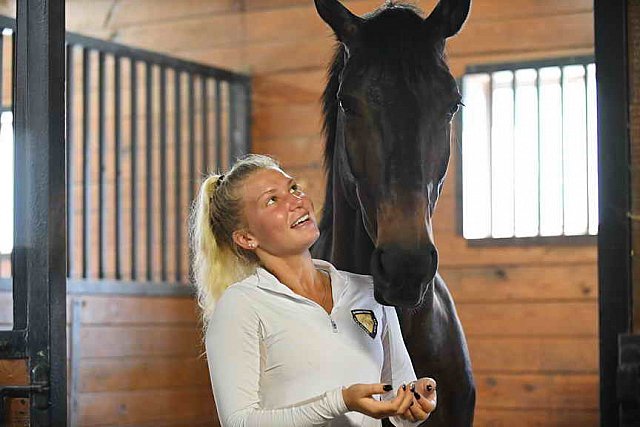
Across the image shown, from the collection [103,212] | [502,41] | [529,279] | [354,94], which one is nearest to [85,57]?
[103,212]

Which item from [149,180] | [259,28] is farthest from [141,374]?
[259,28]

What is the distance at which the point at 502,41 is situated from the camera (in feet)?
11.1

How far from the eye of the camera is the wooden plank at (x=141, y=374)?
3.50 meters

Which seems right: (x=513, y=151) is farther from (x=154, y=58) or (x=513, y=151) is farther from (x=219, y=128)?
(x=154, y=58)

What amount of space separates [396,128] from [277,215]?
192 millimetres

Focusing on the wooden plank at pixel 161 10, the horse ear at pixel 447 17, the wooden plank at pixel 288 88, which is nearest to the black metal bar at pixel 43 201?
the horse ear at pixel 447 17

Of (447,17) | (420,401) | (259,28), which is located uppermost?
(259,28)

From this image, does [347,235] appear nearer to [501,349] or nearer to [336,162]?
[336,162]

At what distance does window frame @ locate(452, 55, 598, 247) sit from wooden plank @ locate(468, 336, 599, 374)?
29 cm

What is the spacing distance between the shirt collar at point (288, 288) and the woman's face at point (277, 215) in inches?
1.4

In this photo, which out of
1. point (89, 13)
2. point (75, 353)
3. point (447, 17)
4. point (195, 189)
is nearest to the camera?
point (447, 17)

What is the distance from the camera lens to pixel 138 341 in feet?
11.9

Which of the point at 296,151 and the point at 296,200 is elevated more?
the point at 296,151

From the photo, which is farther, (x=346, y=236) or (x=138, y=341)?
(x=138, y=341)
